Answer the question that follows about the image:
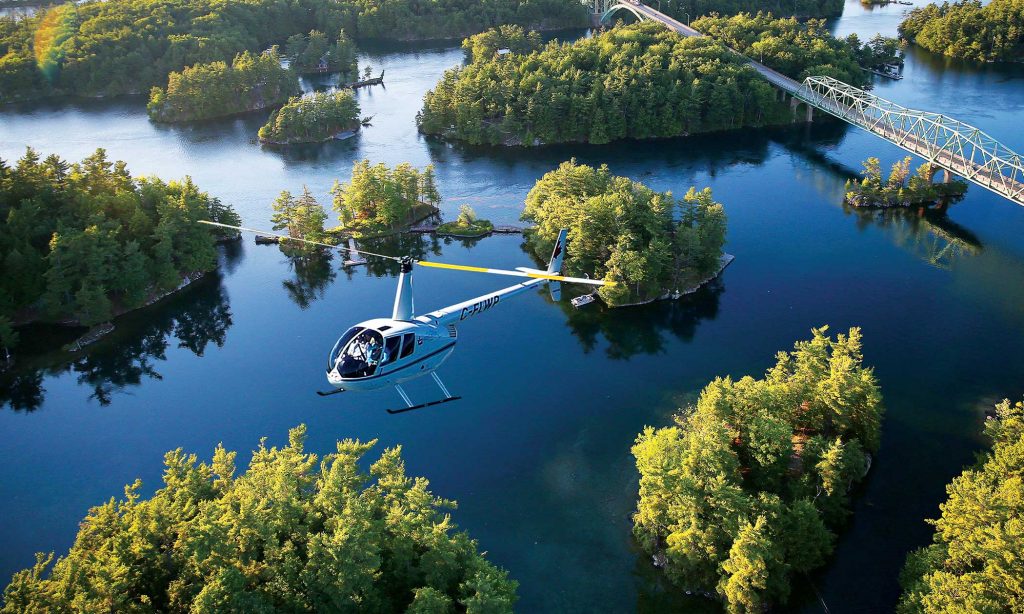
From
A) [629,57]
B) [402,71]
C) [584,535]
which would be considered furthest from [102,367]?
[402,71]

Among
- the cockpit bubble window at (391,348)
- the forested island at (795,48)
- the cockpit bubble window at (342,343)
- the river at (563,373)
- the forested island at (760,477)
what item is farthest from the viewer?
the forested island at (795,48)

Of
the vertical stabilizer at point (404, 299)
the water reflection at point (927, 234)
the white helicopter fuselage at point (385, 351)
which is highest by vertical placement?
the vertical stabilizer at point (404, 299)

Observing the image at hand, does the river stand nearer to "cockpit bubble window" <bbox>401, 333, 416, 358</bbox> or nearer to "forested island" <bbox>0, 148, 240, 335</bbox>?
"forested island" <bbox>0, 148, 240, 335</bbox>

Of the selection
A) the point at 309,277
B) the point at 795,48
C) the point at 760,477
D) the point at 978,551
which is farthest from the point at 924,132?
the point at 309,277

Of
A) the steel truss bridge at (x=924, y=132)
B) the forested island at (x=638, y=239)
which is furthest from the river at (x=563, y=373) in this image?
the steel truss bridge at (x=924, y=132)

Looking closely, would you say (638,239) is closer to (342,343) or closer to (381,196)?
(381,196)

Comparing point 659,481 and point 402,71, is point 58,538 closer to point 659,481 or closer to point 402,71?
point 659,481

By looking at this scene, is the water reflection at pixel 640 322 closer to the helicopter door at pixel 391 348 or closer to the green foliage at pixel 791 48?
the helicopter door at pixel 391 348
